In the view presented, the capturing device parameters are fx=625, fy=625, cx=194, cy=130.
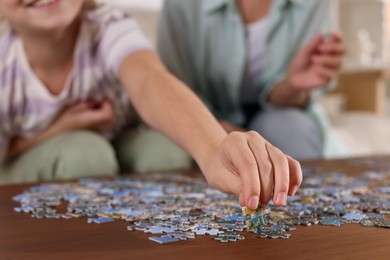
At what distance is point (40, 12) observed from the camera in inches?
51.8

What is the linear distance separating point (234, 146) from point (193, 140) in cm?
18

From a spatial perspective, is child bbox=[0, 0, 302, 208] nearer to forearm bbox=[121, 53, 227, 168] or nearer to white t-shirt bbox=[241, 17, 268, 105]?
forearm bbox=[121, 53, 227, 168]

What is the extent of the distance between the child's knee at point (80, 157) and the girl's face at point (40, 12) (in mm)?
264

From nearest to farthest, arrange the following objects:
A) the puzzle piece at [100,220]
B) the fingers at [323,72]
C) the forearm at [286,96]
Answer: the puzzle piece at [100,220] → the fingers at [323,72] → the forearm at [286,96]

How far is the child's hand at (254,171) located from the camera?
674 millimetres

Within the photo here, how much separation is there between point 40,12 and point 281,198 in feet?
2.74

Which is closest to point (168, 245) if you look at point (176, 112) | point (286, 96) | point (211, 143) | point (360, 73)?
point (211, 143)

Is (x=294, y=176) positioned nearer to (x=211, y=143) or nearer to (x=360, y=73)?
(x=211, y=143)

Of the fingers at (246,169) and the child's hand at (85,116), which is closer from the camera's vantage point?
the fingers at (246,169)

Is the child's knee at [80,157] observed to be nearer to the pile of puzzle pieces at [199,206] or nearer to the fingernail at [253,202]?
the pile of puzzle pieces at [199,206]

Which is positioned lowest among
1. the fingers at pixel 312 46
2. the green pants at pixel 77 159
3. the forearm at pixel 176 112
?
the green pants at pixel 77 159

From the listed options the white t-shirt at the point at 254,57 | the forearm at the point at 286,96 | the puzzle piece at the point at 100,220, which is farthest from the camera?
the white t-shirt at the point at 254,57

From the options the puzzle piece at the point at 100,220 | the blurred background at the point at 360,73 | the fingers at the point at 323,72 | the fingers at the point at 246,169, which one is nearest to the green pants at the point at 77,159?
the fingers at the point at 323,72

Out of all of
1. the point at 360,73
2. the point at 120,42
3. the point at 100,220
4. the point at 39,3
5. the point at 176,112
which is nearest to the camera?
the point at 100,220
